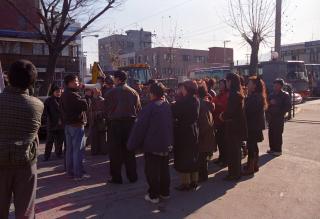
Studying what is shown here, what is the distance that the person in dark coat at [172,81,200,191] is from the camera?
20.5ft

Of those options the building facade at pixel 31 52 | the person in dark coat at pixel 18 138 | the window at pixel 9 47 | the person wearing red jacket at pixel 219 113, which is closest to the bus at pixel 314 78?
the building facade at pixel 31 52

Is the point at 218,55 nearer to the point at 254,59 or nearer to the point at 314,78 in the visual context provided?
the point at 314,78

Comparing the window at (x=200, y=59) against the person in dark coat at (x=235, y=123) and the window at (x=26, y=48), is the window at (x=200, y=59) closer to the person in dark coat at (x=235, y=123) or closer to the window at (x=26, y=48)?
the window at (x=26, y=48)

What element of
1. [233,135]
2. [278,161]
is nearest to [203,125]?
[233,135]

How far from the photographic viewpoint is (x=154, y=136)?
5812mm

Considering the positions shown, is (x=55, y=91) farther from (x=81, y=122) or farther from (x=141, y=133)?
(x=141, y=133)

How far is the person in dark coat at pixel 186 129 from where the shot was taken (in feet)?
20.5

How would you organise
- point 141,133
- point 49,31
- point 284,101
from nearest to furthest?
1. point 141,133
2. point 284,101
3. point 49,31

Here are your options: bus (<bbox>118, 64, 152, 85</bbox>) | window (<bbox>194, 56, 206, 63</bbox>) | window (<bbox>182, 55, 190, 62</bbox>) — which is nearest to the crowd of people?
bus (<bbox>118, 64, 152, 85</bbox>)

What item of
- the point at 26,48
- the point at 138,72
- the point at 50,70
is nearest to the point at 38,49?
the point at 26,48

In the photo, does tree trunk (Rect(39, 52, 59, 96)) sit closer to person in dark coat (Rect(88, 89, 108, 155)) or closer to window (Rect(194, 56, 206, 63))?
person in dark coat (Rect(88, 89, 108, 155))

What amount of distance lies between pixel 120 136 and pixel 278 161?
387 cm

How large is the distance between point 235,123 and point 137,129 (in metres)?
2.17

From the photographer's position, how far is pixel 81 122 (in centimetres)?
710
